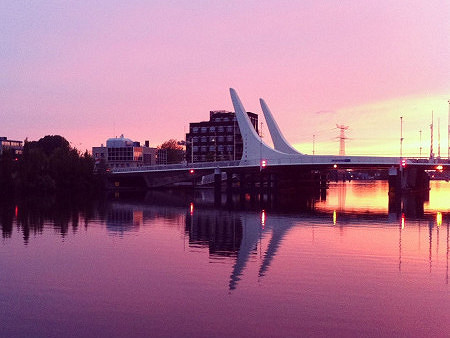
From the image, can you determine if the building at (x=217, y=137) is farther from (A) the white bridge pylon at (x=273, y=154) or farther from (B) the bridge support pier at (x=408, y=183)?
(B) the bridge support pier at (x=408, y=183)

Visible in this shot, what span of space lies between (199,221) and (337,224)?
1111 centimetres

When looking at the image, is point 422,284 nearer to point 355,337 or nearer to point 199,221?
point 355,337

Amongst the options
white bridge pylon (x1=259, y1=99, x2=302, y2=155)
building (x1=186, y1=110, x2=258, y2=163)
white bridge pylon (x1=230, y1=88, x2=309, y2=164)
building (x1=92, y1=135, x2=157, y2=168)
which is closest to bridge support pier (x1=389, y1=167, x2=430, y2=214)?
white bridge pylon (x1=230, y1=88, x2=309, y2=164)

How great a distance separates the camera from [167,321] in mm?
14891

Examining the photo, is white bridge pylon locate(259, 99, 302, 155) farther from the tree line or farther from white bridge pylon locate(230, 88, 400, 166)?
the tree line

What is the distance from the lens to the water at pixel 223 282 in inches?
575

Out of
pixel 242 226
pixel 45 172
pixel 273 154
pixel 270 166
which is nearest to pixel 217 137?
pixel 273 154

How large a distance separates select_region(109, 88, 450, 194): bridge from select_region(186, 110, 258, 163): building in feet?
129

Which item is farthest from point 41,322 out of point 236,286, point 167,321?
point 236,286

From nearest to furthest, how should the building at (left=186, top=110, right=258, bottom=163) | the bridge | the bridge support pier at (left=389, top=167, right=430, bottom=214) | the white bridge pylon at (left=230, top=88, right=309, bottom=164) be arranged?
the bridge < the bridge support pier at (left=389, top=167, right=430, bottom=214) < the white bridge pylon at (left=230, top=88, right=309, bottom=164) < the building at (left=186, top=110, right=258, bottom=163)

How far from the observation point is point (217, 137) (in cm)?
16975

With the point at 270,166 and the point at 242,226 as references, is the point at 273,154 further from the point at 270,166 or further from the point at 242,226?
the point at 242,226

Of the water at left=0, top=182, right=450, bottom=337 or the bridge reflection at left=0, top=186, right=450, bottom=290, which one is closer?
the water at left=0, top=182, right=450, bottom=337

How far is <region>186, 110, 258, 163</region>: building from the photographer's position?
6545 inches
